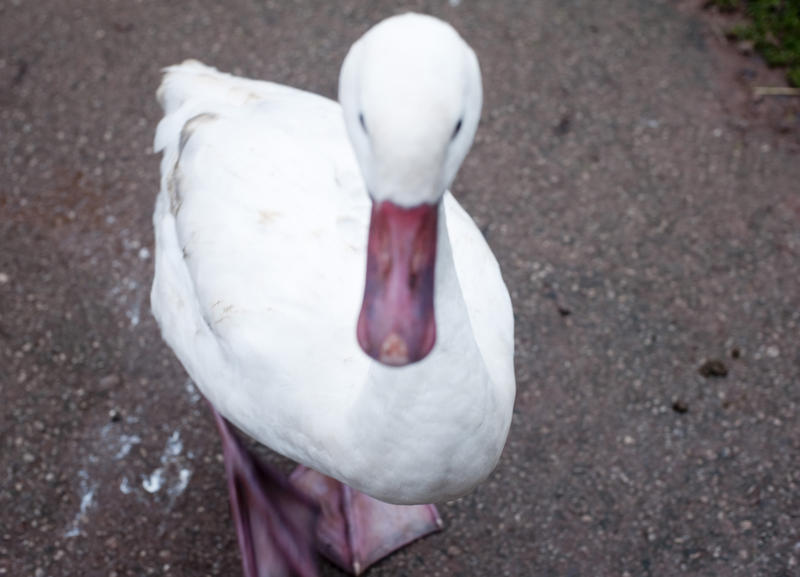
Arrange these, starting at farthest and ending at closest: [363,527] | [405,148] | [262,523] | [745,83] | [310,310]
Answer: [745,83] < [363,527] < [262,523] < [310,310] < [405,148]

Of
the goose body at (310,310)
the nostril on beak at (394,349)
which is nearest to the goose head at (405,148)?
the nostril on beak at (394,349)

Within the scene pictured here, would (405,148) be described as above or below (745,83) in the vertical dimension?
above

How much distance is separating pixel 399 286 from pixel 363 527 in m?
1.45

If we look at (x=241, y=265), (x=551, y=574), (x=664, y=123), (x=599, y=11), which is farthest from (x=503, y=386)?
(x=599, y=11)

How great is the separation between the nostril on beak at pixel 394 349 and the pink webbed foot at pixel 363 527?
4.55 feet

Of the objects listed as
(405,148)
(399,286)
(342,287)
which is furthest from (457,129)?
(342,287)

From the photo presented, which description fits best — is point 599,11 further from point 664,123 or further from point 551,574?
point 551,574

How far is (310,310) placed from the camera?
6.57 ft

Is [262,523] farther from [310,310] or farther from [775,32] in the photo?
[775,32]

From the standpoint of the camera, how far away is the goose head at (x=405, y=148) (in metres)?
1.35

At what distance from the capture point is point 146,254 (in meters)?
3.31

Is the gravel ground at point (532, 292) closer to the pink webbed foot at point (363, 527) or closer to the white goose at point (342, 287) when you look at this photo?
the pink webbed foot at point (363, 527)

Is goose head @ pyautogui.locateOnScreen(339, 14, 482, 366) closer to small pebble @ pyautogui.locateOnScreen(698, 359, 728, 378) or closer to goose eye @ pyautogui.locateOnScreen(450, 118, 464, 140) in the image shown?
goose eye @ pyautogui.locateOnScreen(450, 118, 464, 140)

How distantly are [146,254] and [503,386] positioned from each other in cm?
182
